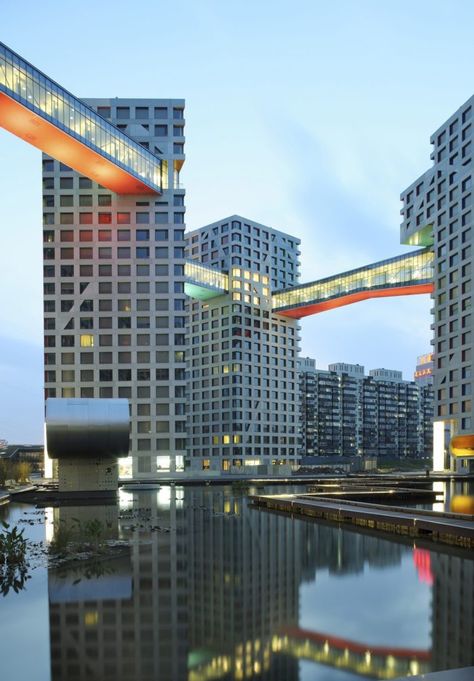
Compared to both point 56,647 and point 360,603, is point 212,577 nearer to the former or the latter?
point 360,603

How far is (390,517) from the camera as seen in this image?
27344 millimetres

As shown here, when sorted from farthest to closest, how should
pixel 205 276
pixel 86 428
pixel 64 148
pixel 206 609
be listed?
pixel 205 276
pixel 64 148
pixel 86 428
pixel 206 609

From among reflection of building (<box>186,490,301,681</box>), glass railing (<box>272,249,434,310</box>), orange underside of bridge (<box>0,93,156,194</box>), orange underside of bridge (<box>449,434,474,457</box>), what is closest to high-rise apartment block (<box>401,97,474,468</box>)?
glass railing (<box>272,249,434,310</box>)

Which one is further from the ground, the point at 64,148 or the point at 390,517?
the point at 64,148

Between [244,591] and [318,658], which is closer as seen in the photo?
[318,658]

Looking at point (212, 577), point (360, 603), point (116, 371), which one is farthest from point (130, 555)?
point (116, 371)

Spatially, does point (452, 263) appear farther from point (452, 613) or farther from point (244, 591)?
point (452, 613)

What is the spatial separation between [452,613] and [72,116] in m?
74.3

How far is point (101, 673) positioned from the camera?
10.1 metres

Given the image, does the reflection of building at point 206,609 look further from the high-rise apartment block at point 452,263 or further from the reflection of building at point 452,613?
the high-rise apartment block at point 452,263

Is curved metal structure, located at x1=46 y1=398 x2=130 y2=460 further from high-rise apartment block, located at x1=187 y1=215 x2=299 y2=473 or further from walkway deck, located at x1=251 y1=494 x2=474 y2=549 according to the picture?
high-rise apartment block, located at x1=187 y1=215 x2=299 y2=473

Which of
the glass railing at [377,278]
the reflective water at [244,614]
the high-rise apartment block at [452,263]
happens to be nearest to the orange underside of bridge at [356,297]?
the glass railing at [377,278]

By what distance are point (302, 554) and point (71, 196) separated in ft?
255

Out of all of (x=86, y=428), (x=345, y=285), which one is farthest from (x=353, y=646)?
(x=345, y=285)
